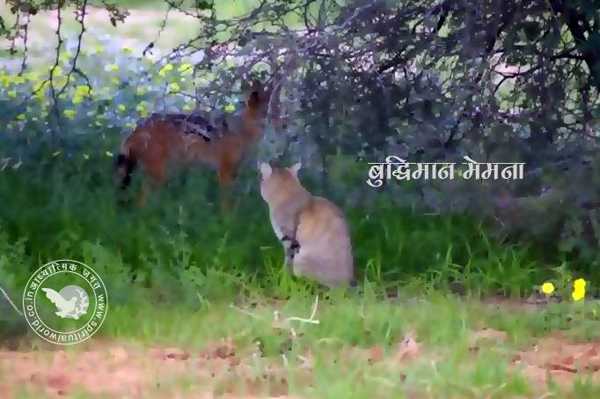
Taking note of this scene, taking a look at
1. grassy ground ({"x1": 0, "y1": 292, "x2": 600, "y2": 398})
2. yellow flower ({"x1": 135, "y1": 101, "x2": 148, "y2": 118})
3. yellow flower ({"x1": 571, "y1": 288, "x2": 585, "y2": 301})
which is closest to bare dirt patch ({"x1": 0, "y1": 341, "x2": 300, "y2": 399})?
grassy ground ({"x1": 0, "y1": 292, "x2": 600, "y2": 398})

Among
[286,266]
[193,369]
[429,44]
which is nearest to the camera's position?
[193,369]

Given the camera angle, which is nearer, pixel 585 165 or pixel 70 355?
pixel 70 355

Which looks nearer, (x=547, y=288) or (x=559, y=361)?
(x=559, y=361)

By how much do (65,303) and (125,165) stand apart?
530 millimetres

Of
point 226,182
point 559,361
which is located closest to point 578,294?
point 559,361

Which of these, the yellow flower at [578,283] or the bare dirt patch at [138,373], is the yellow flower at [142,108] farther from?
the yellow flower at [578,283]

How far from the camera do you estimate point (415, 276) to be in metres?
2.86

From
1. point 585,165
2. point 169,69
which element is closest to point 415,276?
point 585,165

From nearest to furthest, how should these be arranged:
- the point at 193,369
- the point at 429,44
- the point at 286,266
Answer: the point at 193,369 < the point at 286,266 < the point at 429,44

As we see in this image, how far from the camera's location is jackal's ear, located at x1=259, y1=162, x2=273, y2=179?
289 cm

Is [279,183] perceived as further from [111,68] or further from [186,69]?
[111,68]

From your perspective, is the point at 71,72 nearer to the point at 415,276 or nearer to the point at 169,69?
the point at 169,69

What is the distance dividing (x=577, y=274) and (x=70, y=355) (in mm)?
1274

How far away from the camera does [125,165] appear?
2.99m
